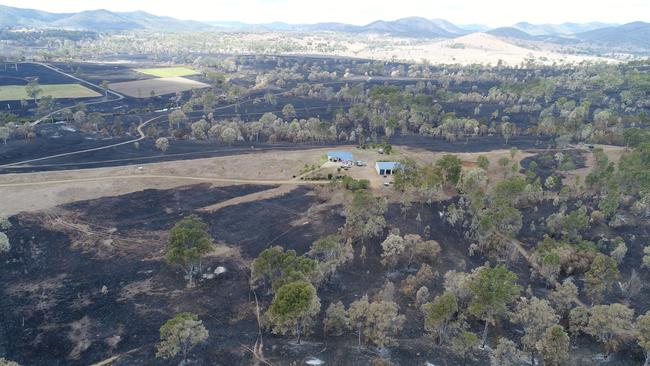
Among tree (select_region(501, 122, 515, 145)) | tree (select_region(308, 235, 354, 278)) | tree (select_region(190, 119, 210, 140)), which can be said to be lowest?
tree (select_region(308, 235, 354, 278))

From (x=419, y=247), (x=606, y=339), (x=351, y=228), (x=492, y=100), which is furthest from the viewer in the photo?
(x=492, y=100)

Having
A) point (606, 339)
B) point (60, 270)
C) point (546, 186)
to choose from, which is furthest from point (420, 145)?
point (60, 270)

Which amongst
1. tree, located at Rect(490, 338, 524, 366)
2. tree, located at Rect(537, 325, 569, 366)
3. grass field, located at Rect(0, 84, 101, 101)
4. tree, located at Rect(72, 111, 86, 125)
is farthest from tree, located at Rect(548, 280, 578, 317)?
grass field, located at Rect(0, 84, 101, 101)

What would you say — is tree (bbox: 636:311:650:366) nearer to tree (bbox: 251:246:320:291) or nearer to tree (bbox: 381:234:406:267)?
tree (bbox: 381:234:406:267)

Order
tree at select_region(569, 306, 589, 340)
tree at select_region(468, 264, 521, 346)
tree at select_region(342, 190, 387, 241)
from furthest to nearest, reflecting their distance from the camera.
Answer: tree at select_region(342, 190, 387, 241)
tree at select_region(569, 306, 589, 340)
tree at select_region(468, 264, 521, 346)

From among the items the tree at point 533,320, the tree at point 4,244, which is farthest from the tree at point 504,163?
the tree at point 4,244

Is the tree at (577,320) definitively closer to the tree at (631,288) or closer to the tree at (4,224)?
the tree at (631,288)

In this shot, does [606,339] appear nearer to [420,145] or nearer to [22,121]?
[420,145]

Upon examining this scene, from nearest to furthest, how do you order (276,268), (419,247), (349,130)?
(276,268) → (419,247) → (349,130)
